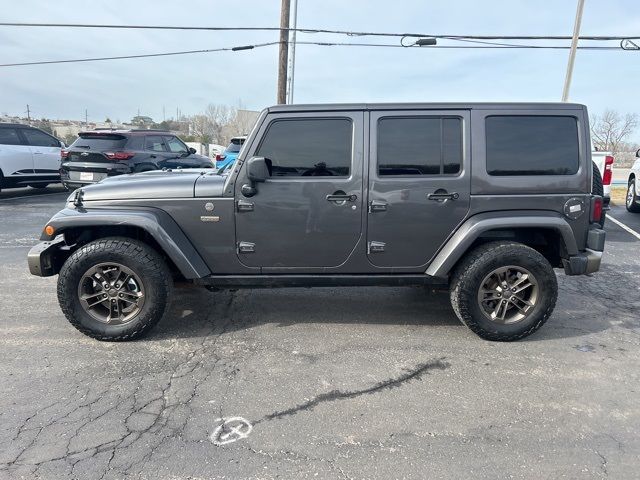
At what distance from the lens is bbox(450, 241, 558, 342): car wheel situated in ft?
12.1

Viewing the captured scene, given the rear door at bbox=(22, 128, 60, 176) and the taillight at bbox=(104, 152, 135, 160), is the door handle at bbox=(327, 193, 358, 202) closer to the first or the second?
the taillight at bbox=(104, 152, 135, 160)

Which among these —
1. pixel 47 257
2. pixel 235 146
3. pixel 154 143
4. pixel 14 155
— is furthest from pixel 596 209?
pixel 14 155

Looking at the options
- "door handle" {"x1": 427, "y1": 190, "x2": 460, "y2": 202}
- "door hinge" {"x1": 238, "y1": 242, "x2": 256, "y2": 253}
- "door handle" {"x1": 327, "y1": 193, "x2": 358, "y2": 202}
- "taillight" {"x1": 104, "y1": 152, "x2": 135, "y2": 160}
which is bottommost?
"door hinge" {"x1": 238, "y1": 242, "x2": 256, "y2": 253}

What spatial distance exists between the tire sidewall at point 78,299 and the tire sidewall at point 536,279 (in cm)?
253

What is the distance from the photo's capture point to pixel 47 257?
146 inches

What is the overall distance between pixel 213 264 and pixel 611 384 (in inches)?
123

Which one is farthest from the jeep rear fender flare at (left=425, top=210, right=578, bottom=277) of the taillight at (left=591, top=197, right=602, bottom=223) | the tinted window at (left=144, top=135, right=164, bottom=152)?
the tinted window at (left=144, top=135, right=164, bottom=152)

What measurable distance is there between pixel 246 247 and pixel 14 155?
417 inches

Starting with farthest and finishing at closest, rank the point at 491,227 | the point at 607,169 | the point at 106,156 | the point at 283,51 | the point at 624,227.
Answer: the point at 283,51
the point at 106,156
the point at 624,227
the point at 607,169
the point at 491,227

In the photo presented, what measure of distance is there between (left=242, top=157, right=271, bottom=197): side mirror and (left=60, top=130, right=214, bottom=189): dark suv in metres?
7.28

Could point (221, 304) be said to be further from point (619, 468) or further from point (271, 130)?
point (619, 468)

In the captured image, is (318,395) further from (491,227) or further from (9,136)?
(9,136)

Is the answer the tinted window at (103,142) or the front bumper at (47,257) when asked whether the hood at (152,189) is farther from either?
the tinted window at (103,142)

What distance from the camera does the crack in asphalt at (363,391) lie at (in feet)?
9.15
